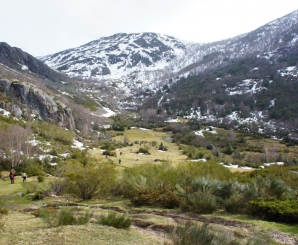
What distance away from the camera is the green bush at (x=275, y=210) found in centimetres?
891

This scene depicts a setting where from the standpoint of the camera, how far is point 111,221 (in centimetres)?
816

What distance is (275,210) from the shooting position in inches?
362

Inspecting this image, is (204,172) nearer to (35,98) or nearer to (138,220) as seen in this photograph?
(138,220)

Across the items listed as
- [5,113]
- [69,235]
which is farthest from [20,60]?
[69,235]

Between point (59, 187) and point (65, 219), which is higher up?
point (65, 219)

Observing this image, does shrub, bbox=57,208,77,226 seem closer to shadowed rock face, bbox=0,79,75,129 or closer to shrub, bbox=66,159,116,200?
shrub, bbox=66,159,116,200

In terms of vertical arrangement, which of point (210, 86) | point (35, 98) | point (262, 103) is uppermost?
point (210, 86)

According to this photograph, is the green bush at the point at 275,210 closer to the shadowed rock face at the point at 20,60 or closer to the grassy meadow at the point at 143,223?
the grassy meadow at the point at 143,223

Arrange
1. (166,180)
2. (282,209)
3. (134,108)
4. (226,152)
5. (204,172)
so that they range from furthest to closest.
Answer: (134,108) < (226,152) < (204,172) < (166,180) < (282,209)

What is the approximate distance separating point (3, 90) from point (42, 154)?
129 feet

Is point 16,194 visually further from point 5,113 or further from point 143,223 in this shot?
point 5,113

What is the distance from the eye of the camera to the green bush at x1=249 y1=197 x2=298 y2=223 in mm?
8906

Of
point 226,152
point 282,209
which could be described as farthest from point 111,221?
point 226,152

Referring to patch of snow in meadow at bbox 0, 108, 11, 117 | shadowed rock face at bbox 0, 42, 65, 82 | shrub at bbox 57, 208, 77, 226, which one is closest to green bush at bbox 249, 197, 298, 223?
shrub at bbox 57, 208, 77, 226
